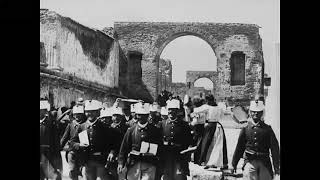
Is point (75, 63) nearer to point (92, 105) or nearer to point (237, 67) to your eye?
point (92, 105)

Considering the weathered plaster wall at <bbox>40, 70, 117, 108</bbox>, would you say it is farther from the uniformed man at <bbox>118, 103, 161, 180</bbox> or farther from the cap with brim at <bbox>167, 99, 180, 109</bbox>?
the cap with brim at <bbox>167, 99, 180, 109</bbox>

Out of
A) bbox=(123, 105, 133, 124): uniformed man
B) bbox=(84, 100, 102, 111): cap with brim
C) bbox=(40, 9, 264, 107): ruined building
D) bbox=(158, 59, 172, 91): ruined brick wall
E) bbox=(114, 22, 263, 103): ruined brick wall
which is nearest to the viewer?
bbox=(123, 105, 133, 124): uniformed man

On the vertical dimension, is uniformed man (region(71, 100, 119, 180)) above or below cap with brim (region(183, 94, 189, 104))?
below

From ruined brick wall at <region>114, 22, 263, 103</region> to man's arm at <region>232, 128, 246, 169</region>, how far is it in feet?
2.52

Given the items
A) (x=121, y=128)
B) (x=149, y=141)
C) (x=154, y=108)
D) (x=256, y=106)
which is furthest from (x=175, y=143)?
(x=256, y=106)

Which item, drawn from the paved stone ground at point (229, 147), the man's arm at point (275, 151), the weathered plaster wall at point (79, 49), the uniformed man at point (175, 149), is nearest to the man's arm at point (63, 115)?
the weathered plaster wall at point (79, 49)

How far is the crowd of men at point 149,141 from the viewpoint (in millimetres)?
7785

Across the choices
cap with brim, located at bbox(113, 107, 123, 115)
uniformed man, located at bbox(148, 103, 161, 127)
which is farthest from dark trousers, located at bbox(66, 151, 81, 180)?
uniformed man, located at bbox(148, 103, 161, 127)

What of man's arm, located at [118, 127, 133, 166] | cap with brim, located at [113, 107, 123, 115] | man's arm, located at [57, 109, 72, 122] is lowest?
man's arm, located at [118, 127, 133, 166]

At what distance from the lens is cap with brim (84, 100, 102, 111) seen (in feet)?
26.5

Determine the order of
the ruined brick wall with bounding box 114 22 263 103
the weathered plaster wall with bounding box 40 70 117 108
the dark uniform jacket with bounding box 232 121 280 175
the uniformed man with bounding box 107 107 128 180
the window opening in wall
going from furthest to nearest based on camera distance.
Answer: the window opening in wall, the ruined brick wall with bounding box 114 22 263 103, the weathered plaster wall with bounding box 40 70 117 108, the uniformed man with bounding box 107 107 128 180, the dark uniform jacket with bounding box 232 121 280 175

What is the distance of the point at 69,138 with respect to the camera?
8055 mm

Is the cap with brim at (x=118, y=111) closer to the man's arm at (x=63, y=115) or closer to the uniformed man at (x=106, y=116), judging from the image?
the uniformed man at (x=106, y=116)
